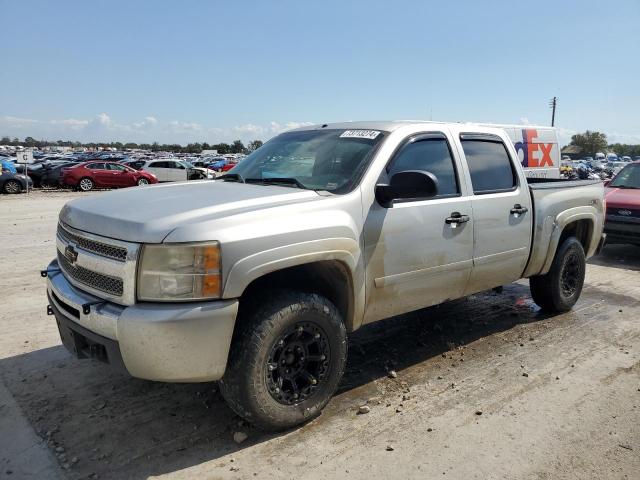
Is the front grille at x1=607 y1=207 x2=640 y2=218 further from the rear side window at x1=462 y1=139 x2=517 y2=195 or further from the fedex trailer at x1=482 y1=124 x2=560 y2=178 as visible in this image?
the rear side window at x1=462 y1=139 x2=517 y2=195

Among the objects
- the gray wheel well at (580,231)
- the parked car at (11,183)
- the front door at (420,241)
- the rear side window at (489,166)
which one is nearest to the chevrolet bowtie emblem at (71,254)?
the front door at (420,241)

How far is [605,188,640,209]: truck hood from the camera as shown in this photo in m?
8.84

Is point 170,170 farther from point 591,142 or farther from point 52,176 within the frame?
point 591,142

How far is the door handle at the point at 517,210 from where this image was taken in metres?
4.59

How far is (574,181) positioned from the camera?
18.5ft

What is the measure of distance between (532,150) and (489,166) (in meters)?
7.58

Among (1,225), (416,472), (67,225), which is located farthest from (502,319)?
(1,225)

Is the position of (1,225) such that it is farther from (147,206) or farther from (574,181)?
(574,181)

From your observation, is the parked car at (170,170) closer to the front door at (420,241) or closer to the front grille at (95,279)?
the front door at (420,241)

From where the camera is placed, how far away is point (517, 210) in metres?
4.62

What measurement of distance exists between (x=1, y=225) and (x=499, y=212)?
1157 cm

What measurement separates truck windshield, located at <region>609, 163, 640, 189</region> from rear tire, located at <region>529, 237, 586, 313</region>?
5.47m

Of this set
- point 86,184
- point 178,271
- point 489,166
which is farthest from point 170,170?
point 178,271

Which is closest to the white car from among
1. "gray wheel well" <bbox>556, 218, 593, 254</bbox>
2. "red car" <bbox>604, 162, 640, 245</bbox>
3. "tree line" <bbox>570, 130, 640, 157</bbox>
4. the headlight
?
"red car" <bbox>604, 162, 640, 245</bbox>
